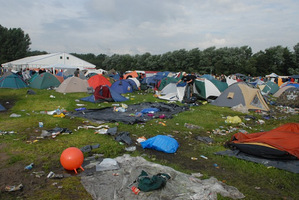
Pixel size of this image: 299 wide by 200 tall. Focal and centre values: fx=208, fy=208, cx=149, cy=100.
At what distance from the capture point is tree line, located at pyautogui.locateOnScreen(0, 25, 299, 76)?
4538 centimetres

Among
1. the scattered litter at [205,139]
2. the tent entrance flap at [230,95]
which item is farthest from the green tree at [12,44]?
the scattered litter at [205,139]

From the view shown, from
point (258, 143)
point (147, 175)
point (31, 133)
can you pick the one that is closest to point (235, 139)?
point (258, 143)

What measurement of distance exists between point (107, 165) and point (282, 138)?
4501 mm

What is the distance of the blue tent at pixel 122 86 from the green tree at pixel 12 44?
52195 millimetres

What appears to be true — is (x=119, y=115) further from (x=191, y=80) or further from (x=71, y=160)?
(x=191, y=80)

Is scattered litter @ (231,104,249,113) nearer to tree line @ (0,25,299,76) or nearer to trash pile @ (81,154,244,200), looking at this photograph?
trash pile @ (81,154,244,200)

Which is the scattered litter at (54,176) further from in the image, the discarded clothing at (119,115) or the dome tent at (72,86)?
the dome tent at (72,86)

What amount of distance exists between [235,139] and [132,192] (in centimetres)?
397

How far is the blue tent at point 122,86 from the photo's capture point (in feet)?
56.6

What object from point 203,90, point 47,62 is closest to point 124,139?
point 203,90

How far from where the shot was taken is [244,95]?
12.7 metres

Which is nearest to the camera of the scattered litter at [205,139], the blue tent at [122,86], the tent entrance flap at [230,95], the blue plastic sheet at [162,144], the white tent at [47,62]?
the blue plastic sheet at [162,144]

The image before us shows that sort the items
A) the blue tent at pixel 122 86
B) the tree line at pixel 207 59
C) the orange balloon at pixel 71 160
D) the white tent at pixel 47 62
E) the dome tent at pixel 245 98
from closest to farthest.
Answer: the orange balloon at pixel 71 160 → the dome tent at pixel 245 98 → the blue tent at pixel 122 86 → the white tent at pixel 47 62 → the tree line at pixel 207 59

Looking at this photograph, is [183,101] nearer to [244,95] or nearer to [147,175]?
[244,95]
